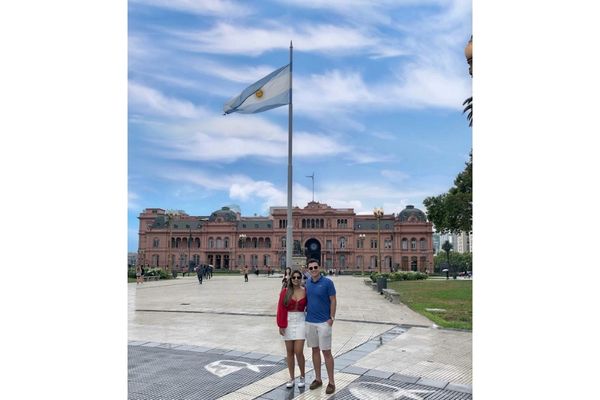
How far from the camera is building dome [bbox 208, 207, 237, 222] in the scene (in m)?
90.9

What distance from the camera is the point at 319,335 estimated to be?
5945mm

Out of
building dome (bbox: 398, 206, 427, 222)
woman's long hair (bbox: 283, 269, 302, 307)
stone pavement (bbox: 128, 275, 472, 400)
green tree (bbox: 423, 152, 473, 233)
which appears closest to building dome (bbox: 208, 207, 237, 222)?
building dome (bbox: 398, 206, 427, 222)

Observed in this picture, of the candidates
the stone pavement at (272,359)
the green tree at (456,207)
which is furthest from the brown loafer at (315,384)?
the green tree at (456,207)

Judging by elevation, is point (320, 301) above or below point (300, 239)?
above

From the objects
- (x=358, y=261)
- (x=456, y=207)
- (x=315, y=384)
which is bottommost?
(x=358, y=261)

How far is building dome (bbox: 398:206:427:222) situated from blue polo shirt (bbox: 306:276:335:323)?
80273 mm

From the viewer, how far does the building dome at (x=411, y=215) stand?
275 feet

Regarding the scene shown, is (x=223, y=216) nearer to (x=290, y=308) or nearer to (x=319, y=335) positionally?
(x=290, y=308)

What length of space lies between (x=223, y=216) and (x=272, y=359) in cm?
A: 8569

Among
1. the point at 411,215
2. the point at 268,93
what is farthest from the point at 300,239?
the point at 268,93

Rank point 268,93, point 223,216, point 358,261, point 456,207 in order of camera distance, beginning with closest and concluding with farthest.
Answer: point 268,93 → point 456,207 → point 358,261 → point 223,216
